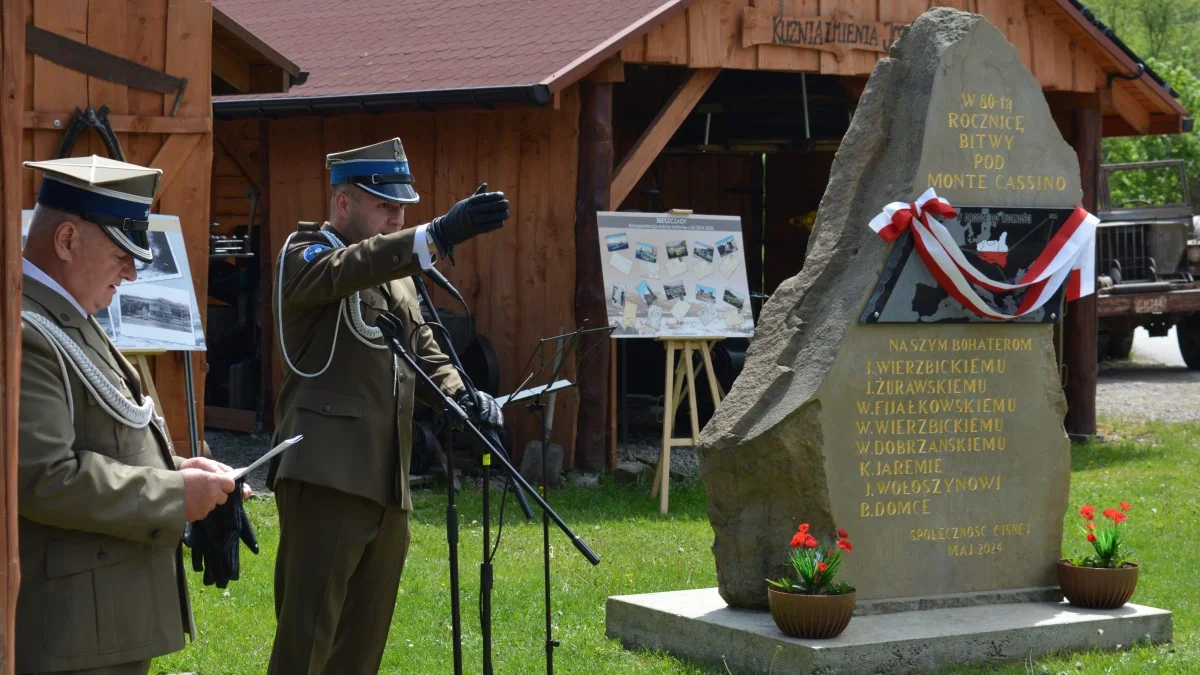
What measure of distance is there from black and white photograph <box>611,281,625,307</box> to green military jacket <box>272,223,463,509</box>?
5.38 m

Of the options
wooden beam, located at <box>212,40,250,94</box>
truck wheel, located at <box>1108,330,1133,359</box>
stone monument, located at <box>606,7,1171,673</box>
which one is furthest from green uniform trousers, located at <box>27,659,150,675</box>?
truck wheel, located at <box>1108,330,1133,359</box>

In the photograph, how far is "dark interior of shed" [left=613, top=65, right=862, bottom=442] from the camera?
1423 cm

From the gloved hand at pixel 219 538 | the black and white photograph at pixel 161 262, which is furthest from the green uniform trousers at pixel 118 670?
the black and white photograph at pixel 161 262

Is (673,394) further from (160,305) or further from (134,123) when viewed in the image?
(134,123)

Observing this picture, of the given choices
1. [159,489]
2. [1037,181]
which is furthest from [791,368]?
[159,489]

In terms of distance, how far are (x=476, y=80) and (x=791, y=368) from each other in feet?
17.7

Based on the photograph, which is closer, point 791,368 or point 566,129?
point 791,368

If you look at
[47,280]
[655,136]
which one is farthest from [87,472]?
[655,136]

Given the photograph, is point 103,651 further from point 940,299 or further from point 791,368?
point 940,299

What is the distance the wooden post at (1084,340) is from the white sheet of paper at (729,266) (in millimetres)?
4274

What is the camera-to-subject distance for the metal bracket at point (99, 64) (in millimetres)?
7023

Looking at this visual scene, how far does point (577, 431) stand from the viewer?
36.7 feet

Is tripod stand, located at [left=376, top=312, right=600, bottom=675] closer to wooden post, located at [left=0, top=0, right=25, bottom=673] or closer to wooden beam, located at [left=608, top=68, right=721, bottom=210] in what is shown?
wooden post, located at [left=0, top=0, right=25, bottom=673]

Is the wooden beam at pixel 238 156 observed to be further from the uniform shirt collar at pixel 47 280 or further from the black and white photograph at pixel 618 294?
the uniform shirt collar at pixel 47 280
